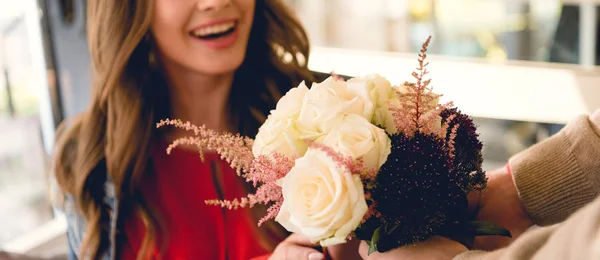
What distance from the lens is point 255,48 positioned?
5.57 feet

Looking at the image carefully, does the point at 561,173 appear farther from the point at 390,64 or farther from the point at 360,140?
the point at 390,64

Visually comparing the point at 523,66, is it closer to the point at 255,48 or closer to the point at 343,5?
the point at 255,48

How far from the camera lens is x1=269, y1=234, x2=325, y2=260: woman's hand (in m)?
0.96

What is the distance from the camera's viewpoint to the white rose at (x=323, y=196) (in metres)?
0.72

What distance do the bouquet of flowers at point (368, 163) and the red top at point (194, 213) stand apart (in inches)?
26.4

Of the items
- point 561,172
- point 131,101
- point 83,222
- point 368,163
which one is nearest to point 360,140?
point 368,163

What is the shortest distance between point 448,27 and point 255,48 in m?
1.96

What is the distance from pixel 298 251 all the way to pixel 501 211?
345mm

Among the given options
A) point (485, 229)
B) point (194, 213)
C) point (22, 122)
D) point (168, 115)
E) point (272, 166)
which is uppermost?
point (272, 166)

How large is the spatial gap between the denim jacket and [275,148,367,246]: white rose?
890mm

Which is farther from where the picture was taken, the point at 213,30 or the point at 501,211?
the point at 213,30

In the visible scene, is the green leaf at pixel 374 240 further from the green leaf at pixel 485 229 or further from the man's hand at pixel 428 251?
the green leaf at pixel 485 229

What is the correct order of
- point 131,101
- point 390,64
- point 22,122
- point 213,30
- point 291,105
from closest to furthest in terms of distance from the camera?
1. point 291,105
2. point 213,30
3. point 131,101
4. point 390,64
5. point 22,122

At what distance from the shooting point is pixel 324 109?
30.5 inches
